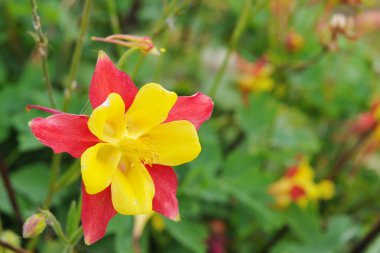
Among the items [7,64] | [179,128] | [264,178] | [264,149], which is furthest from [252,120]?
[179,128]

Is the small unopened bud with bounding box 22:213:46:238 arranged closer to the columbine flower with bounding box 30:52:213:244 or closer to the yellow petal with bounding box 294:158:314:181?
the columbine flower with bounding box 30:52:213:244

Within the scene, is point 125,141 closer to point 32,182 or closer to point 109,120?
point 109,120

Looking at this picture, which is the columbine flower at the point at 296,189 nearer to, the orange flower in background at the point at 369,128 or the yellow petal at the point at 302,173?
the yellow petal at the point at 302,173

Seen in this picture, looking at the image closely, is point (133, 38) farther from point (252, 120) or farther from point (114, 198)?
point (252, 120)

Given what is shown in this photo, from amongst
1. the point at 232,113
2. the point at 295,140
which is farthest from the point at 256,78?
the point at 295,140

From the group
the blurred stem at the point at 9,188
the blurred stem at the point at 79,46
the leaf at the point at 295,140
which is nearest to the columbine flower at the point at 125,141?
the blurred stem at the point at 79,46
